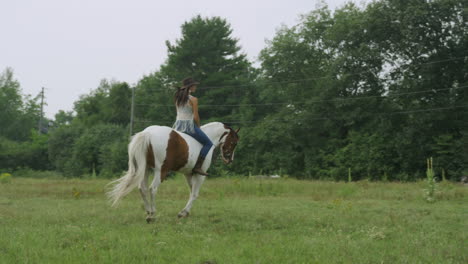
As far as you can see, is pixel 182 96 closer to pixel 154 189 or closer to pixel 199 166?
pixel 199 166

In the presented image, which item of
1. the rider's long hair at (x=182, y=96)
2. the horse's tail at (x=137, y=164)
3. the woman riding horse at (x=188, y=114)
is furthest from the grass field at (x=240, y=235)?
the rider's long hair at (x=182, y=96)

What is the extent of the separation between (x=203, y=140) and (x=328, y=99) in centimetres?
2762

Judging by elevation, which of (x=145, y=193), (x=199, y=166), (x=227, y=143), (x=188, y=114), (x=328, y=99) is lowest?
Result: (x=145, y=193)

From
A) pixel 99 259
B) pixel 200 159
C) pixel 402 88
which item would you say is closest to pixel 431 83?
pixel 402 88

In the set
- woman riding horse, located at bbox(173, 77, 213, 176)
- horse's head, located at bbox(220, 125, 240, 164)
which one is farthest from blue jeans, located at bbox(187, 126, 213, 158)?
horse's head, located at bbox(220, 125, 240, 164)

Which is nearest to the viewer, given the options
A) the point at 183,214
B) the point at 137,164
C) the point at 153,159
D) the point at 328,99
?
the point at 137,164

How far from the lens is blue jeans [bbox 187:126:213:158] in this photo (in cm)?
909

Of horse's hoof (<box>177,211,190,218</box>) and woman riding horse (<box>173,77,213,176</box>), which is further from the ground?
woman riding horse (<box>173,77,213,176</box>)

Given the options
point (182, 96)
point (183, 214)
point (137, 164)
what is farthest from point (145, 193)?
point (182, 96)

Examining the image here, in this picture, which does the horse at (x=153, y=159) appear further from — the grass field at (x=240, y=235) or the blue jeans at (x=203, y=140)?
the grass field at (x=240, y=235)

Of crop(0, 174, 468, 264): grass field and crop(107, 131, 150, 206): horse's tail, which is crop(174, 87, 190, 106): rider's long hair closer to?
crop(107, 131, 150, 206): horse's tail

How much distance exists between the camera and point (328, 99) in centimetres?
3547

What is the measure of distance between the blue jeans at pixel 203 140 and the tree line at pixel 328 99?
58.2 ft

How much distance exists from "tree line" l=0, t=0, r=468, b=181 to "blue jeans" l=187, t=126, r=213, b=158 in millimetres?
17749
